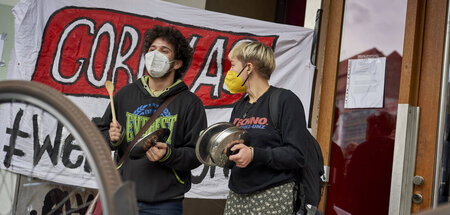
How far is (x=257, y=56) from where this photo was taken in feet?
7.42

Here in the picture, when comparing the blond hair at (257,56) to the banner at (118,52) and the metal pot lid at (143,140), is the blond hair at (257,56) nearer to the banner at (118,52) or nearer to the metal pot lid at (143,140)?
the metal pot lid at (143,140)

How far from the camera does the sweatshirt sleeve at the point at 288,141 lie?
1947 mm

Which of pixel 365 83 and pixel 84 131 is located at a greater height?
pixel 365 83

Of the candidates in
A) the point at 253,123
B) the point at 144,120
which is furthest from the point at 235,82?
the point at 144,120

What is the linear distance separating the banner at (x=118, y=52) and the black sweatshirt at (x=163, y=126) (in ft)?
3.91

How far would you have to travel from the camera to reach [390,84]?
327cm

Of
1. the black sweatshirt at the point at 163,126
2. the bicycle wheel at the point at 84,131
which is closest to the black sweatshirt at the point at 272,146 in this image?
the black sweatshirt at the point at 163,126

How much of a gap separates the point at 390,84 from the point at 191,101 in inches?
68.6

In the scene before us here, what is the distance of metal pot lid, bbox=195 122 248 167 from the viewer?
1.93 meters

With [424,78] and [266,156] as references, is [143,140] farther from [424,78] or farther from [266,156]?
[424,78]

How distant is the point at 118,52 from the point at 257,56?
1.71m

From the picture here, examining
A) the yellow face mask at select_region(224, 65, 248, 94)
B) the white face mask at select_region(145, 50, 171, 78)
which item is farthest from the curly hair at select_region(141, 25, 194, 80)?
the yellow face mask at select_region(224, 65, 248, 94)

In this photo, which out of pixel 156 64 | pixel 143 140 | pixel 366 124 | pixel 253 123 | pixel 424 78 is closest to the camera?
pixel 143 140

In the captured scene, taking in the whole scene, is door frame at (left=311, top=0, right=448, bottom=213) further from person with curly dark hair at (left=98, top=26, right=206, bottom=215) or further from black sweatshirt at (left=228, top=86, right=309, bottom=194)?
person with curly dark hair at (left=98, top=26, right=206, bottom=215)
